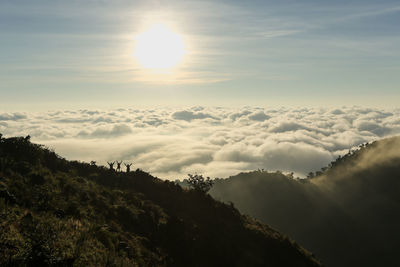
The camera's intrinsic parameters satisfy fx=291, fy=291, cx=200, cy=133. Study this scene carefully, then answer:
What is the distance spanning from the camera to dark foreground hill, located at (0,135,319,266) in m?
20.8

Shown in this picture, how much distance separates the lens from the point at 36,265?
17.5 m

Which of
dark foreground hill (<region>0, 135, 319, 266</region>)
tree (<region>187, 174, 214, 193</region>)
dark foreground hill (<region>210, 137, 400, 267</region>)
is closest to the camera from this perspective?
dark foreground hill (<region>0, 135, 319, 266</region>)

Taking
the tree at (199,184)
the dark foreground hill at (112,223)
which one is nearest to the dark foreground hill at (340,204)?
the tree at (199,184)

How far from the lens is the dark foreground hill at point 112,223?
20.8 metres

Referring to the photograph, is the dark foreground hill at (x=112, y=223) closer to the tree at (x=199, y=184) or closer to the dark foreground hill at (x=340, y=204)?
the tree at (x=199, y=184)

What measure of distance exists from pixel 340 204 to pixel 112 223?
422ft

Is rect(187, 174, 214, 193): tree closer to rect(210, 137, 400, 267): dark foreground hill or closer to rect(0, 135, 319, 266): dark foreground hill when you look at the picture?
rect(0, 135, 319, 266): dark foreground hill

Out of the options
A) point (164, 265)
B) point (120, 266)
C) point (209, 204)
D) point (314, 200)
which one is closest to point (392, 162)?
point (314, 200)

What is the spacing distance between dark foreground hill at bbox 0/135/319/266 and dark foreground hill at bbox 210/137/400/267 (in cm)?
6635

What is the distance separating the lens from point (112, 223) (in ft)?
115

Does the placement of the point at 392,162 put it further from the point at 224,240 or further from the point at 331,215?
the point at 224,240

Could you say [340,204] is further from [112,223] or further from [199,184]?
[112,223]

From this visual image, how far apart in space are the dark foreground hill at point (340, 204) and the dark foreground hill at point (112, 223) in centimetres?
6635

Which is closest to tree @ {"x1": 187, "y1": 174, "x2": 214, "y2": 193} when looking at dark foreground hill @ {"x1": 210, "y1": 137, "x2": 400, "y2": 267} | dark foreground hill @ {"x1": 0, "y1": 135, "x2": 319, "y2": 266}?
dark foreground hill @ {"x1": 0, "y1": 135, "x2": 319, "y2": 266}
